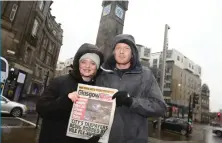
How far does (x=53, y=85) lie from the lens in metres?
1.94

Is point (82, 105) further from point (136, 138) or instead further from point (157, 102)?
point (157, 102)

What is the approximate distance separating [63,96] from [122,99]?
52cm

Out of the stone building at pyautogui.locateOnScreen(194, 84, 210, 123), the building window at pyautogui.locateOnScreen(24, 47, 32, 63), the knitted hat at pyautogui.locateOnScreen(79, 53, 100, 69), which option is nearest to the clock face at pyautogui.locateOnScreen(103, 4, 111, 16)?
the building window at pyautogui.locateOnScreen(24, 47, 32, 63)

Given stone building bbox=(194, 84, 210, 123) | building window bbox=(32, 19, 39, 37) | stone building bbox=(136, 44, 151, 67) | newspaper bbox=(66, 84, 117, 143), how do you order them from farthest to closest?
1. stone building bbox=(194, 84, 210, 123)
2. stone building bbox=(136, 44, 151, 67)
3. building window bbox=(32, 19, 39, 37)
4. newspaper bbox=(66, 84, 117, 143)

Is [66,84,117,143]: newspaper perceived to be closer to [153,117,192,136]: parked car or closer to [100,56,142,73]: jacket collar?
[100,56,142,73]: jacket collar

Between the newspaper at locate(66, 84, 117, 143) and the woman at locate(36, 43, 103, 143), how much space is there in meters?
0.09

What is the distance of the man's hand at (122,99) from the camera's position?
1664mm

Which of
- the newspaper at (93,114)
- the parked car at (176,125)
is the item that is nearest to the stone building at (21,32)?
the newspaper at (93,114)

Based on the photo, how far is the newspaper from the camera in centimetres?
164

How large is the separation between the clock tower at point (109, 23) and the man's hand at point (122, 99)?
185 centimetres

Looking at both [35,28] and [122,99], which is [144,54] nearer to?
[35,28]

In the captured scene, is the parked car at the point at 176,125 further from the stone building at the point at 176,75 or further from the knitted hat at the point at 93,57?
the stone building at the point at 176,75

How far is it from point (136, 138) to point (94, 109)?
0.46 m

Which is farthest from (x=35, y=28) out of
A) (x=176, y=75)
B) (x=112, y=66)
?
(x=176, y=75)
